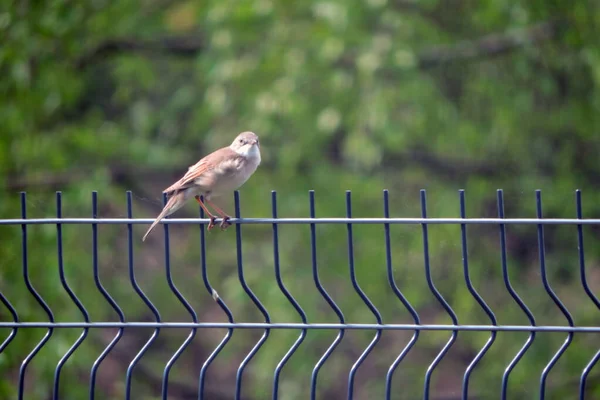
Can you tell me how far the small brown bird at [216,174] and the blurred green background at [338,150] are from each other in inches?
134

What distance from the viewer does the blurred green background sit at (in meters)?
9.77

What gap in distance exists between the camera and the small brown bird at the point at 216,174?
555cm

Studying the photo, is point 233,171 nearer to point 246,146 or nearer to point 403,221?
point 246,146

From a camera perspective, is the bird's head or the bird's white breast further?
the bird's head

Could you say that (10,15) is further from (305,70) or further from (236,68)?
(305,70)

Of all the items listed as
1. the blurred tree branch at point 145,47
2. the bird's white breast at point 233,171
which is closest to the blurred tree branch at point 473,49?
the blurred tree branch at point 145,47

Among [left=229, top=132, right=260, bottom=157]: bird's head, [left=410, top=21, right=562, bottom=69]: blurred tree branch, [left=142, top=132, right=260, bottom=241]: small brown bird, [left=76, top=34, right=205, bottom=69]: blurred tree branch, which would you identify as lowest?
[left=142, top=132, right=260, bottom=241]: small brown bird

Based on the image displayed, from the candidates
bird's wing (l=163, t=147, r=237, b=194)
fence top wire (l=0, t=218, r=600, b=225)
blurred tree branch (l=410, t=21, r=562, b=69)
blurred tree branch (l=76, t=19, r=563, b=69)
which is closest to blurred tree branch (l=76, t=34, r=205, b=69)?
blurred tree branch (l=76, t=19, r=563, b=69)

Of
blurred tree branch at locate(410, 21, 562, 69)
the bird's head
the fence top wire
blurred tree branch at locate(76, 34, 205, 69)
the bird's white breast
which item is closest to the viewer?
the fence top wire

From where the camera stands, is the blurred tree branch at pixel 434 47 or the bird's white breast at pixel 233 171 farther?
the blurred tree branch at pixel 434 47

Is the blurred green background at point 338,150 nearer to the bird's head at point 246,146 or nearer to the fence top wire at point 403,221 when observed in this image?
the bird's head at point 246,146

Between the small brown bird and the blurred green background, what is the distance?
11.2ft

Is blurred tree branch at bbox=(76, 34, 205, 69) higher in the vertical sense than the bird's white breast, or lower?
higher

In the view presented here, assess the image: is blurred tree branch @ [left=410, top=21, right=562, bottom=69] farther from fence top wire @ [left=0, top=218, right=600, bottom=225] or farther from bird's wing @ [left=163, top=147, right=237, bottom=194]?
fence top wire @ [left=0, top=218, right=600, bottom=225]
